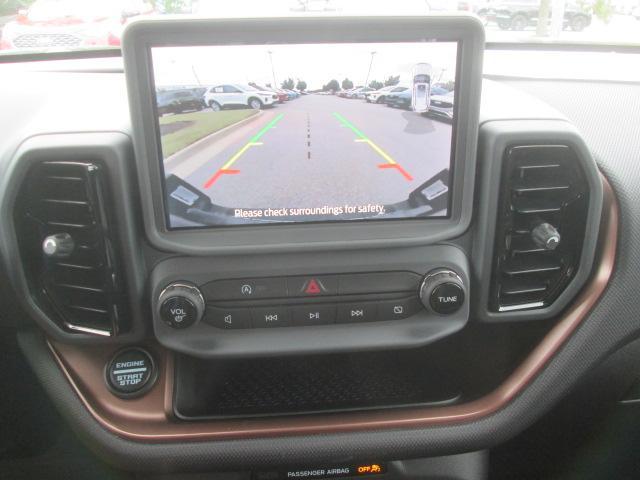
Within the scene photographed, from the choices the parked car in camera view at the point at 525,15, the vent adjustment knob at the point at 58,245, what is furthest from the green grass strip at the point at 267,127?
the parked car in camera view at the point at 525,15

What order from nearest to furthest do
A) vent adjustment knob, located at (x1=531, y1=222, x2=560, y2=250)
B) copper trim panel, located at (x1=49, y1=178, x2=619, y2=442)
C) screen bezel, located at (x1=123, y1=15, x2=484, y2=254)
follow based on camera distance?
screen bezel, located at (x1=123, y1=15, x2=484, y2=254)
vent adjustment knob, located at (x1=531, y1=222, x2=560, y2=250)
copper trim panel, located at (x1=49, y1=178, x2=619, y2=442)

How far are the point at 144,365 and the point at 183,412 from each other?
17 centimetres

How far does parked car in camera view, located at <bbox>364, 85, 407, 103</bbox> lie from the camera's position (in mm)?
1348

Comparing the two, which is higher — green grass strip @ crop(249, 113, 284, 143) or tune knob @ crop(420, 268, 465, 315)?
green grass strip @ crop(249, 113, 284, 143)

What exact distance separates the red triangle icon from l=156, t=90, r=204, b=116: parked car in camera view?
0.49 metres

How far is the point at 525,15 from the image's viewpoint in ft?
5.98

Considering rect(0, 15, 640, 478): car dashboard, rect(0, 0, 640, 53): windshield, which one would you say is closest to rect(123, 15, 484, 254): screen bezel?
rect(0, 15, 640, 478): car dashboard

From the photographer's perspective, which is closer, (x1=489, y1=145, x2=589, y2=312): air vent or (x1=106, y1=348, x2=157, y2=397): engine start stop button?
(x1=489, y1=145, x2=589, y2=312): air vent

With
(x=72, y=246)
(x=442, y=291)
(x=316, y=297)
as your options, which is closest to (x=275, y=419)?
(x=316, y=297)

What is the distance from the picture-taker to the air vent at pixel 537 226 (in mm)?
1377

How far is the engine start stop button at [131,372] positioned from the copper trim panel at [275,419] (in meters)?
0.02

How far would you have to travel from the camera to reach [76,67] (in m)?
1.83

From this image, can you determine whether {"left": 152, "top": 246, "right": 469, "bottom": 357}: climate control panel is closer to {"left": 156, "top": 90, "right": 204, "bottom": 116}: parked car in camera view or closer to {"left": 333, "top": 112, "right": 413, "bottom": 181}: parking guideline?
{"left": 333, "top": 112, "right": 413, "bottom": 181}: parking guideline

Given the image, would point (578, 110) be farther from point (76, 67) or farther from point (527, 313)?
point (76, 67)
